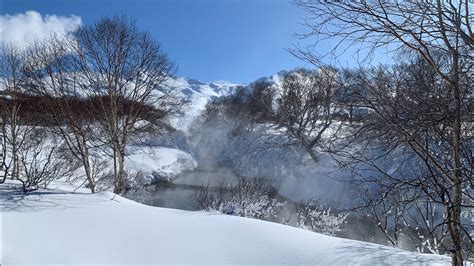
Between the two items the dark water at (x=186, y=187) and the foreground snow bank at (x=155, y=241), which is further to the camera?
the dark water at (x=186, y=187)

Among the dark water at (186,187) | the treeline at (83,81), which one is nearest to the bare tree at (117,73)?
the treeline at (83,81)

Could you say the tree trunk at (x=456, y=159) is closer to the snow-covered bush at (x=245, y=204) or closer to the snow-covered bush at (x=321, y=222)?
the snow-covered bush at (x=245, y=204)

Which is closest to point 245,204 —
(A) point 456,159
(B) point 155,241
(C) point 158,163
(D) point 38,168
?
(D) point 38,168

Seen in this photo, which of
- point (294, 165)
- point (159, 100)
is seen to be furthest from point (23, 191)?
point (294, 165)

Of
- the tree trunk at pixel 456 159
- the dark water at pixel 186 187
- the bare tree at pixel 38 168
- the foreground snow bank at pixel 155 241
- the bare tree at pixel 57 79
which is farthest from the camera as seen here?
the dark water at pixel 186 187

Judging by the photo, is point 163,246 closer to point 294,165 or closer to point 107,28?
point 107,28

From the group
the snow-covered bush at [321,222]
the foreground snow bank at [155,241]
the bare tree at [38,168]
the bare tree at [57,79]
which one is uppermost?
the bare tree at [57,79]

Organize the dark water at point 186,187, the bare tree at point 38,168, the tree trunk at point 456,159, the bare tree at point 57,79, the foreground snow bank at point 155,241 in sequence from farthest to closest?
1. the dark water at point 186,187
2. the bare tree at point 57,79
3. the bare tree at point 38,168
4. the foreground snow bank at point 155,241
5. the tree trunk at point 456,159

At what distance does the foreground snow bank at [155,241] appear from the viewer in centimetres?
253

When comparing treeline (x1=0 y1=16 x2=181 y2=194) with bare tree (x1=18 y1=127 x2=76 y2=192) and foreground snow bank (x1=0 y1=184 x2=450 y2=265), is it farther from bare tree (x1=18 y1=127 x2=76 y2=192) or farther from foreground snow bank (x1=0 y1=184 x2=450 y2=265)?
foreground snow bank (x1=0 y1=184 x2=450 y2=265)

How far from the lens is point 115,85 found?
10031 mm

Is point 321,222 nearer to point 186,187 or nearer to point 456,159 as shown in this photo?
point 186,187

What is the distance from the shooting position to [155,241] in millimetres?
2879

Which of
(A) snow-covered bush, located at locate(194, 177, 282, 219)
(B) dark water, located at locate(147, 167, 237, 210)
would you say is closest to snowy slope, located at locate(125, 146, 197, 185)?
(B) dark water, located at locate(147, 167, 237, 210)
